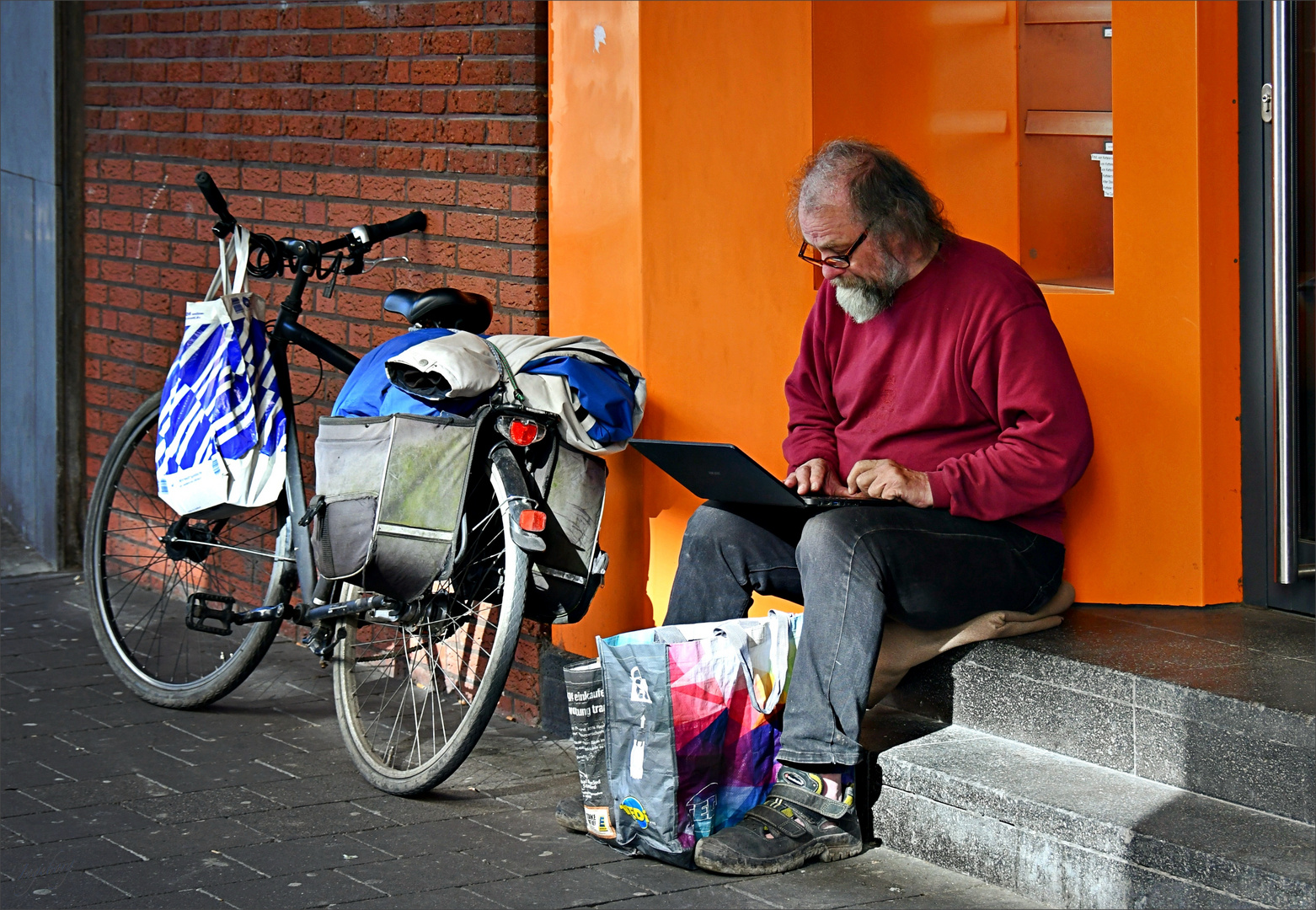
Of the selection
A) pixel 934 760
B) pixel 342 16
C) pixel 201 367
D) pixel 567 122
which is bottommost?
pixel 934 760

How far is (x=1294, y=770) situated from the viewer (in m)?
3.31

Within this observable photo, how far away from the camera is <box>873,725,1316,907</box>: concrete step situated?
124 inches

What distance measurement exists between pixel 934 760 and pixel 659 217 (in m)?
A: 1.73

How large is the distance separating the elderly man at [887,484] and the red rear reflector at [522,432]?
1.57ft

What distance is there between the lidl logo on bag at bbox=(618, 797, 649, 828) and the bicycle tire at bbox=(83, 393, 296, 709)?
1599 mm

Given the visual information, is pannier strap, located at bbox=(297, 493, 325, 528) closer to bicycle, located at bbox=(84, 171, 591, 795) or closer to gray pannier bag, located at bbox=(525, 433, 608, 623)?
bicycle, located at bbox=(84, 171, 591, 795)

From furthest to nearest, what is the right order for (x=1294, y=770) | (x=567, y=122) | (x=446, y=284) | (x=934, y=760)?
(x=446, y=284) < (x=567, y=122) < (x=934, y=760) < (x=1294, y=770)

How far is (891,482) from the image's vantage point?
12.9 ft

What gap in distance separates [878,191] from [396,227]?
1.64m

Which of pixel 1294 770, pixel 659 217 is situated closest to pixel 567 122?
pixel 659 217

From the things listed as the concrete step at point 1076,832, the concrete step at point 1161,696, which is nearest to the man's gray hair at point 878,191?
the concrete step at point 1161,696

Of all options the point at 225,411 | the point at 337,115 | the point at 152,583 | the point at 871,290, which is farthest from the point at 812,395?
the point at 152,583

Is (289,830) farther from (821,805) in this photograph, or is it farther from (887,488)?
(887,488)

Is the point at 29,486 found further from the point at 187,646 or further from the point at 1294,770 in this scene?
the point at 1294,770
